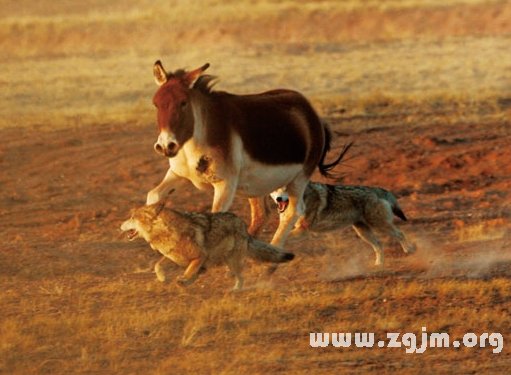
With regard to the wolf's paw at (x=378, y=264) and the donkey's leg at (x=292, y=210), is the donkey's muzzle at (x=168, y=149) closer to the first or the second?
the donkey's leg at (x=292, y=210)

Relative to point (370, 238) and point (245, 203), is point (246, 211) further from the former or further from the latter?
point (370, 238)

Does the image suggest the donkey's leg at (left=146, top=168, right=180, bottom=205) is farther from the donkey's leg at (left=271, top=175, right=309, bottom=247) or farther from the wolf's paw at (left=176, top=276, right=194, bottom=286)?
the donkey's leg at (left=271, top=175, right=309, bottom=247)

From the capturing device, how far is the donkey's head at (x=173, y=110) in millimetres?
13883

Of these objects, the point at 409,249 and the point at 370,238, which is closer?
the point at 370,238

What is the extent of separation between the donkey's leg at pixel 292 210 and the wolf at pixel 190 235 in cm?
121

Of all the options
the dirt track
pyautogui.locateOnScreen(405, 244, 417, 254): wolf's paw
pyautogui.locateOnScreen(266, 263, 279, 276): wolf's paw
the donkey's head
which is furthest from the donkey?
the dirt track

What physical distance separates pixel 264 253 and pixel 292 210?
116 cm

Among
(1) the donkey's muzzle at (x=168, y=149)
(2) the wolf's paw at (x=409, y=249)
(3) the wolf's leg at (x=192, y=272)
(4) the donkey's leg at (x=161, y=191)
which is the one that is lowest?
(2) the wolf's paw at (x=409, y=249)

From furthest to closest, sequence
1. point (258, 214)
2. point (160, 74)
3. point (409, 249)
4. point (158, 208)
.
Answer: point (409, 249)
point (258, 214)
point (160, 74)
point (158, 208)

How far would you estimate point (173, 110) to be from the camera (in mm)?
14008

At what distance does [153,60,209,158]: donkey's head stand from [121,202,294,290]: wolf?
51cm

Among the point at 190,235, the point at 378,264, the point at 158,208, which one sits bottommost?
the point at 378,264

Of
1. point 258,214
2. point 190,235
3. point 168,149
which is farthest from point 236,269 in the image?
point 258,214

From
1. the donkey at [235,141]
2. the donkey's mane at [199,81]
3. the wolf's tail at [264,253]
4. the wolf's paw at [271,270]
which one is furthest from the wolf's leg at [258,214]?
the donkey's mane at [199,81]
